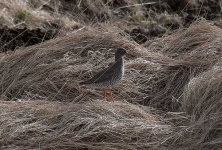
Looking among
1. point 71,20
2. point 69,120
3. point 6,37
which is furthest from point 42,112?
point 71,20

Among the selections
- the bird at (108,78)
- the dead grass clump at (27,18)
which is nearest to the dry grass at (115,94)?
the bird at (108,78)

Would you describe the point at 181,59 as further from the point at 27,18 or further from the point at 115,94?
the point at 27,18

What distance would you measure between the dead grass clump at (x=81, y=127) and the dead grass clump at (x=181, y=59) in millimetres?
922

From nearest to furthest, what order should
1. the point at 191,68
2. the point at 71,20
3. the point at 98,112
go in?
the point at 98,112 < the point at 191,68 < the point at 71,20

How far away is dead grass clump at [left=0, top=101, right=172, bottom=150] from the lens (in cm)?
645

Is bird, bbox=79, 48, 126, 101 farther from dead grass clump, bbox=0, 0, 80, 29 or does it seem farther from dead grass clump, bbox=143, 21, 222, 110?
dead grass clump, bbox=0, 0, 80, 29

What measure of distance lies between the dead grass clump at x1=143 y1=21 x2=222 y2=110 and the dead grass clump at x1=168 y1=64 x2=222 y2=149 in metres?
0.34

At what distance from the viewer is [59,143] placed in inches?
253

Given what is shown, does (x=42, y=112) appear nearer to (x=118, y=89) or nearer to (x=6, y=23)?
(x=118, y=89)

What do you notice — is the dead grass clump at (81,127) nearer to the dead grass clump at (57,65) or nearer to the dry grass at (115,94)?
the dry grass at (115,94)

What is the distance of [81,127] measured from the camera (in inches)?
263

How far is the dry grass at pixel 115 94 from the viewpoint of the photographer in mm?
6543

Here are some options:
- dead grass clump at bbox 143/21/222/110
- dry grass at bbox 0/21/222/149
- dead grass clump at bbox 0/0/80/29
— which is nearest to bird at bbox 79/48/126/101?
dry grass at bbox 0/21/222/149

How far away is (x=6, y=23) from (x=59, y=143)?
3.90 metres
